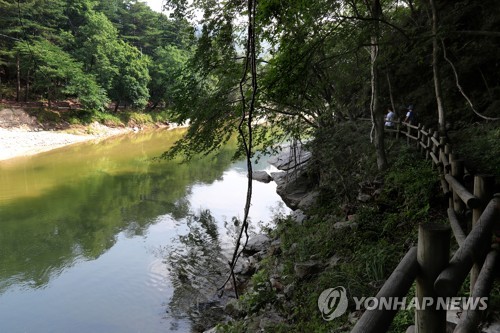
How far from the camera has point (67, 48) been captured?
1259 inches

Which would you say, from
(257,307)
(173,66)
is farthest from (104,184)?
(173,66)

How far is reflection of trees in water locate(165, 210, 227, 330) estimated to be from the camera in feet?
22.3

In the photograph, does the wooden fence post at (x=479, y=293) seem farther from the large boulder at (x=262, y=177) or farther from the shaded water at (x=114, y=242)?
the large boulder at (x=262, y=177)

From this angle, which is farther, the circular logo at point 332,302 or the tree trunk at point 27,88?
the tree trunk at point 27,88

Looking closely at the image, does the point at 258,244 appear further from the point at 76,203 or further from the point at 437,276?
the point at 76,203

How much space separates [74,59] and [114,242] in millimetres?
24278

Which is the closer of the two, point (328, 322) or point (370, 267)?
point (328, 322)

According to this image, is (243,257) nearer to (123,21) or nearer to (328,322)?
(328,322)

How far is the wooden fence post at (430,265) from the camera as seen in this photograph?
5.04ft

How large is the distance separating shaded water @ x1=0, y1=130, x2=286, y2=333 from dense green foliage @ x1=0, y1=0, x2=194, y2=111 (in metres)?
10.4

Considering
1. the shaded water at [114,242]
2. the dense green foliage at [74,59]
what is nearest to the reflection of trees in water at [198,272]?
the shaded water at [114,242]

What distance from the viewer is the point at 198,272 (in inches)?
331

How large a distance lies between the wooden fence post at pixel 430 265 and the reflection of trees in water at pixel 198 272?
524cm

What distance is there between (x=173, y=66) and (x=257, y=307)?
1440 inches
